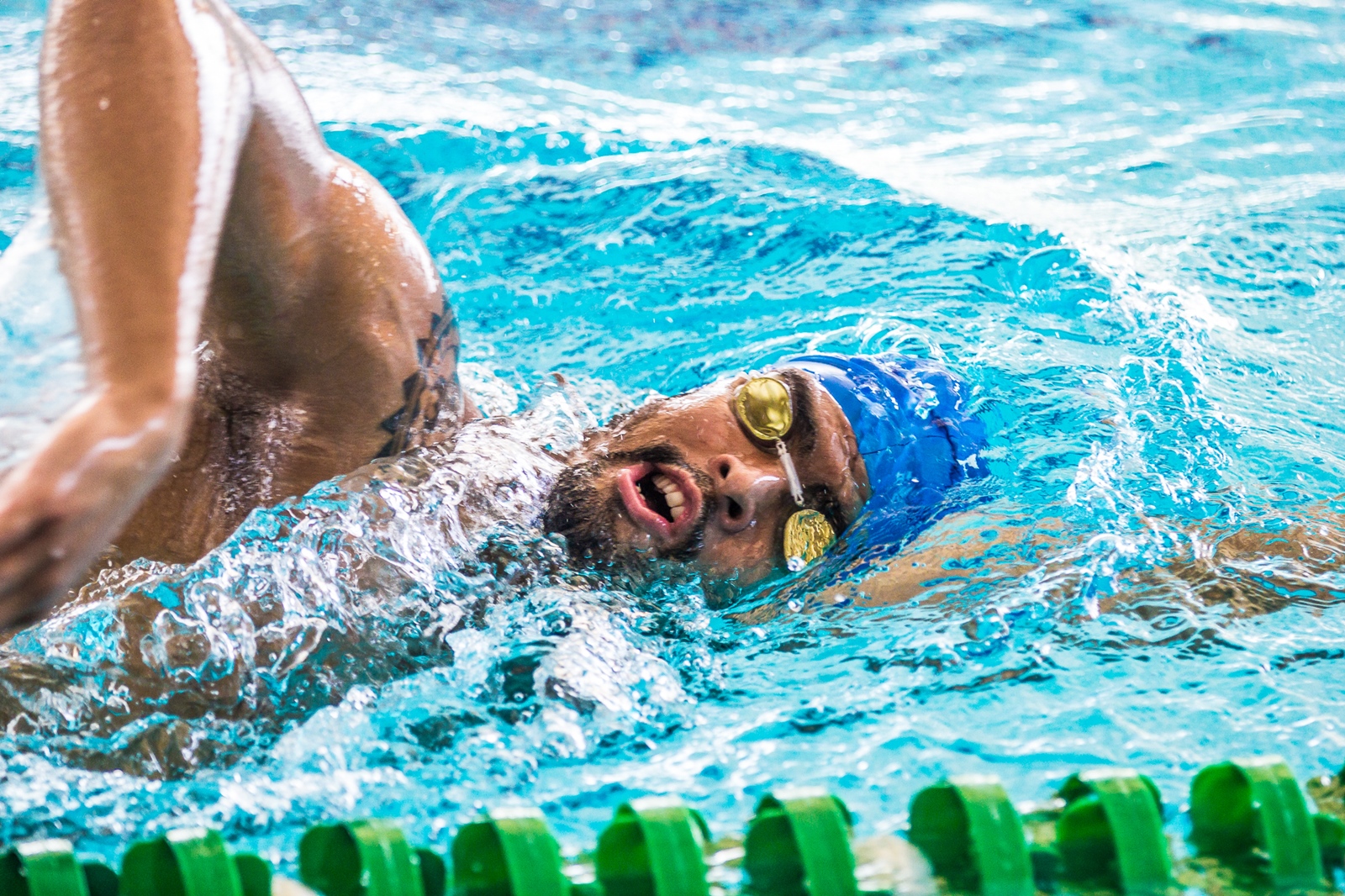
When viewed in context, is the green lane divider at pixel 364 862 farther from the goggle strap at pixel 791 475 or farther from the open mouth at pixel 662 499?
the goggle strap at pixel 791 475

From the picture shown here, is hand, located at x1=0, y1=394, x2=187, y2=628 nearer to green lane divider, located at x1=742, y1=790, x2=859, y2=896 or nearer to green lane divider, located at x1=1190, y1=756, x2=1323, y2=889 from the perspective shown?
green lane divider, located at x1=742, y1=790, x2=859, y2=896

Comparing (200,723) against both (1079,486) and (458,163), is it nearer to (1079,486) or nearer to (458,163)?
(1079,486)

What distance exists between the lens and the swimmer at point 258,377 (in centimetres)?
103

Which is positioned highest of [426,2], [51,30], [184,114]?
[426,2]

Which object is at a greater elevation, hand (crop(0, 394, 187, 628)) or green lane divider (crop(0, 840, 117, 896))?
hand (crop(0, 394, 187, 628))

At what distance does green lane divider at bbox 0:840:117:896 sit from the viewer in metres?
1.34

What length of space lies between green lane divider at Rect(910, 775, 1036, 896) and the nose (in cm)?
88

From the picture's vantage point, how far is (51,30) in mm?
1374

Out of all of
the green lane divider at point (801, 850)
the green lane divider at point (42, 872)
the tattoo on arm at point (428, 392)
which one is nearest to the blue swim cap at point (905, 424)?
the tattoo on arm at point (428, 392)

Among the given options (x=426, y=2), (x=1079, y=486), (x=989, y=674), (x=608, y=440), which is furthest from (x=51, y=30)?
(x=426, y=2)

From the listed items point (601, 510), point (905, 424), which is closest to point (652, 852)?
point (601, 510)

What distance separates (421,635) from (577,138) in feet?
9.82

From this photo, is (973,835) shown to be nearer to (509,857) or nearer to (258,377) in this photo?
(509,857)

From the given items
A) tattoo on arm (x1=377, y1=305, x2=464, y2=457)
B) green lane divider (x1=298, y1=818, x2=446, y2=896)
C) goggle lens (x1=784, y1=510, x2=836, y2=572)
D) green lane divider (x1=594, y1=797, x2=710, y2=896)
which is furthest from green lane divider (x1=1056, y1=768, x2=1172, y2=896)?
tattoo on arm (x1=377, y1=305, x2=464, y2=457)
